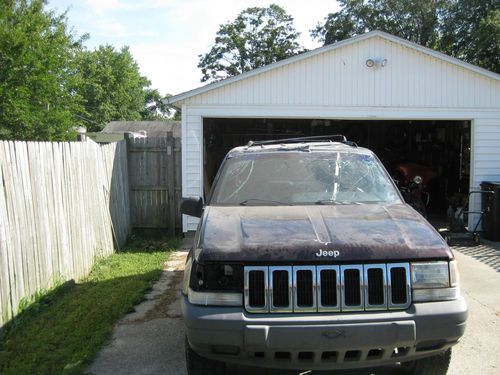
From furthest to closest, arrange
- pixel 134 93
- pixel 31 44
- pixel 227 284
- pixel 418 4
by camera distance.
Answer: pixel 134 93, pixel 418 4, pixel 31 44, pixel 227 284

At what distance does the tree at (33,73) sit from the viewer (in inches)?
818

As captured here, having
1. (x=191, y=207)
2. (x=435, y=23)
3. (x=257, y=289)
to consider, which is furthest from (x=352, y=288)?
(x=435, y=23)

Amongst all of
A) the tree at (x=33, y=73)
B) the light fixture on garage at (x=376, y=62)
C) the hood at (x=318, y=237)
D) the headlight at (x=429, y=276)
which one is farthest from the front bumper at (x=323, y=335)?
the tree at (x=33, y=73)

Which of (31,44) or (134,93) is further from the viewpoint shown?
(134,93)

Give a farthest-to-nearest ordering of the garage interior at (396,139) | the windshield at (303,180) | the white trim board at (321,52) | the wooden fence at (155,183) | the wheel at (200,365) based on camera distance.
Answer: the garage interior at (396,139) → the wooden fence at (155,183) → the white trim board at (321,52) → the windshield at (303,180) → the wheel at (200,365)

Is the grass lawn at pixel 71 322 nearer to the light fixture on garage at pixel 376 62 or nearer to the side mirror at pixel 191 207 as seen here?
the side mirror at pixel 191 207

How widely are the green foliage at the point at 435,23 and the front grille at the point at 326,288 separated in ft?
78.7

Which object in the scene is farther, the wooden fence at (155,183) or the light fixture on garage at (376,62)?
the wooden fence at (155,183)

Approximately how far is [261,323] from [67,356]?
2.25 metres

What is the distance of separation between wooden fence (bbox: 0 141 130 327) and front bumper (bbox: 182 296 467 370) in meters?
2.78

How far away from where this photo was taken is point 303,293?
321 centimetres

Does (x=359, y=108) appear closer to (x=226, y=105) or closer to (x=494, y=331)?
(x=226, y=105)

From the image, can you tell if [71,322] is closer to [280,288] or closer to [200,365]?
[200,365]

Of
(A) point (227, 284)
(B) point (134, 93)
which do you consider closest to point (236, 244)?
(A) point (227, 284)
